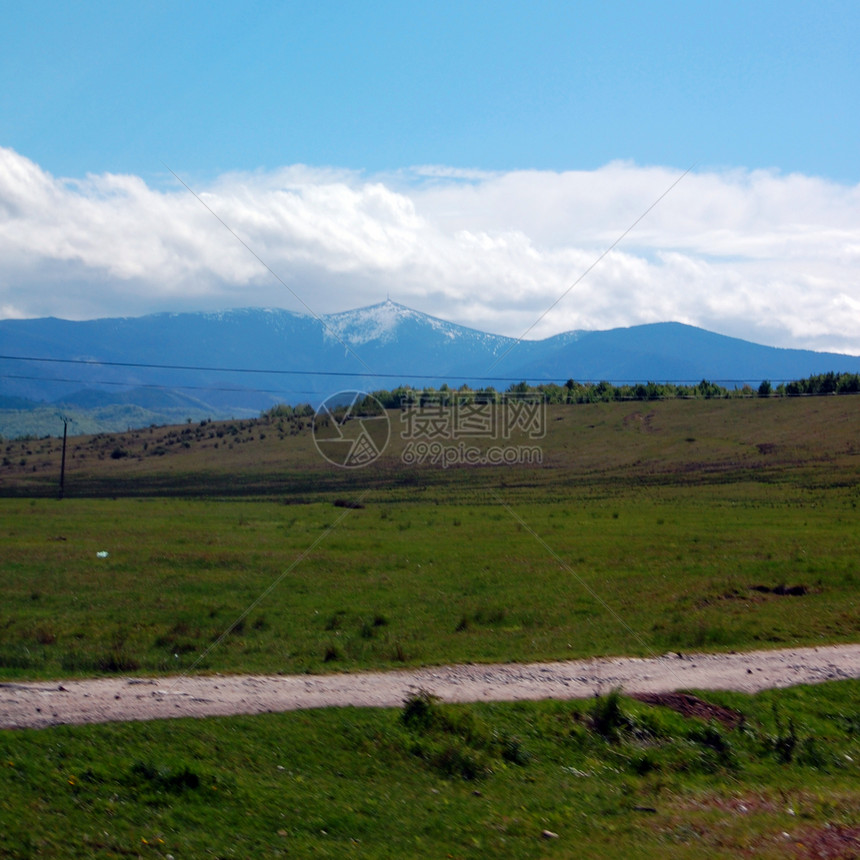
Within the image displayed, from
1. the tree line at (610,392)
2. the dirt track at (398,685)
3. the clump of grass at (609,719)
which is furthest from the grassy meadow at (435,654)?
the tree line at (610,392)

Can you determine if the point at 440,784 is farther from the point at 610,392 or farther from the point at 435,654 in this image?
the point at 610,392

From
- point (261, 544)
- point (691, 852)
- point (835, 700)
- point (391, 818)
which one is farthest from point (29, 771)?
point (261, 544)

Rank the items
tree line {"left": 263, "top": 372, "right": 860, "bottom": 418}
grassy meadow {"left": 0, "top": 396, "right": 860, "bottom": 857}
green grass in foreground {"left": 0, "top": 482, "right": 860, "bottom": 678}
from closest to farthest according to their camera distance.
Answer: grassy meadow {"left": 0, "top": 396, "right": 860, "bottom": 857} → green grass in foreground {"left": 0, "top": 482, "right": 860, "bottom": 678} → tree line {"left": 263, "top": 372, "right": 860, "bottom": 418}

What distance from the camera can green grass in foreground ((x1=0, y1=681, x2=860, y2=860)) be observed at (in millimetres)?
7645

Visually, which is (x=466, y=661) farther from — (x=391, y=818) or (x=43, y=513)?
(x=43, y=513)

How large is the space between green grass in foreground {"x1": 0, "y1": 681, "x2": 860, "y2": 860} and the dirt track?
64 centimetres

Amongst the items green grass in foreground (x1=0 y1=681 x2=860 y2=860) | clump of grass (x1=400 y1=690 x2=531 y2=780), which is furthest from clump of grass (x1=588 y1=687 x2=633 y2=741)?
→ clump of grass (x1=400 y1=690 x2=531 y2=780)

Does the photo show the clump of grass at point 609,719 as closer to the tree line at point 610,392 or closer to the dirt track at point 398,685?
the dirt track at point 398,685

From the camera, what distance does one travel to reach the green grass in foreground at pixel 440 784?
7645 mm

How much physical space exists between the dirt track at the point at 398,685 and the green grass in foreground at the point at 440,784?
2.09 feet

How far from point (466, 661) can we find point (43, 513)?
35339mm

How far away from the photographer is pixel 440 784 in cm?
939

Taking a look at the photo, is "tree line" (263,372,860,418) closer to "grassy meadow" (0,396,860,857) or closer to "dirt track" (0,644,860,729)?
"grassy meadow" (0,396,860,857)

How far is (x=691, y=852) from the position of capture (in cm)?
773
